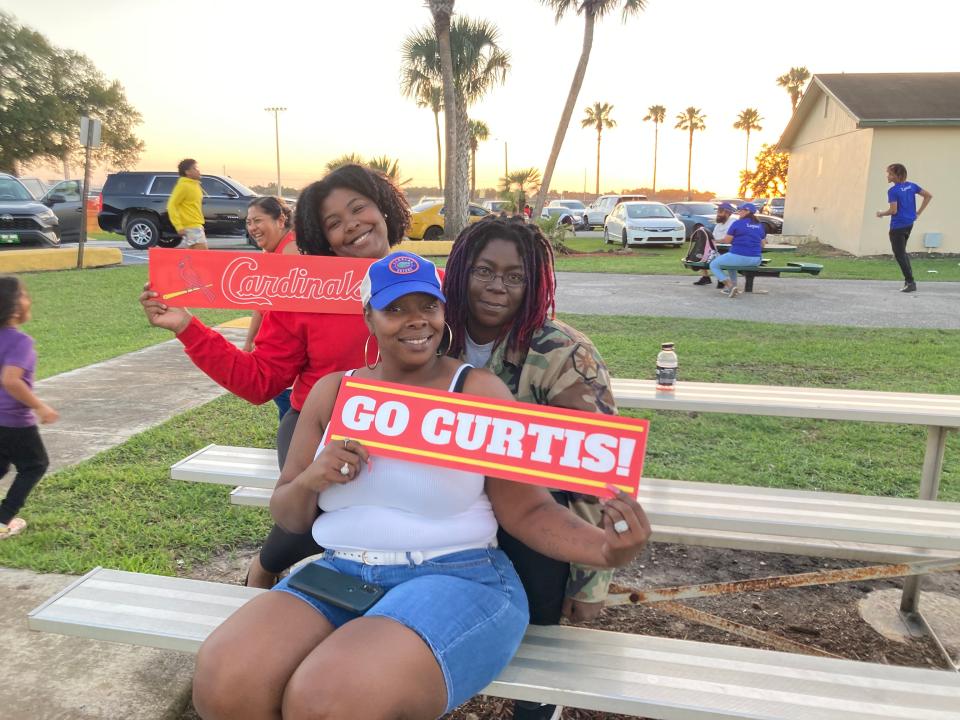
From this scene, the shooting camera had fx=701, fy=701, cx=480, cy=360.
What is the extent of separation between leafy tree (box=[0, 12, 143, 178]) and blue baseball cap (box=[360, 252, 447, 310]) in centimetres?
4150

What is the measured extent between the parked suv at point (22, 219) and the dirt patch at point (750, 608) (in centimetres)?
1399

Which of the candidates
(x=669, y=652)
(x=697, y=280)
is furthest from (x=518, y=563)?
(x=697, y=280)

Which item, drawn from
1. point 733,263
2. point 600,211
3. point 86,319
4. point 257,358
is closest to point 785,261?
point 733,263

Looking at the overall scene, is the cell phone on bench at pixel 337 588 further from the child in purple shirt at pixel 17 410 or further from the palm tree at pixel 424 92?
the palm tree at pixel 424 92

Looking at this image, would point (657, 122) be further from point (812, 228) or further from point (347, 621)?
point (347, 621)

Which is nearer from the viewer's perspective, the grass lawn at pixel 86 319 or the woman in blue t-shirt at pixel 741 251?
the grass lawn at pixel 86 319

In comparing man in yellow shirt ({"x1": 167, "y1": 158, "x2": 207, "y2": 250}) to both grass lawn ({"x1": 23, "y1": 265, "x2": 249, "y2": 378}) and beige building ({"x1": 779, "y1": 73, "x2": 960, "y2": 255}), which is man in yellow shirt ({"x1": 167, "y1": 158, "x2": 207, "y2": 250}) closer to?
grass lawn ({"x1": 23, "y1": 265, "x2": 249, "y2": 378})

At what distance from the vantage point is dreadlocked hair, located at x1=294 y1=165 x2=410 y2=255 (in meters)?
2.63

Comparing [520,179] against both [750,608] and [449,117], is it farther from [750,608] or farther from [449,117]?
[750,608]

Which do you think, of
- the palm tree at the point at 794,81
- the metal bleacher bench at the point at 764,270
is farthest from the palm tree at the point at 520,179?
the palm tree at the point at 794,81

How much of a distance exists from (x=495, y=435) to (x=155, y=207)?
710 inches

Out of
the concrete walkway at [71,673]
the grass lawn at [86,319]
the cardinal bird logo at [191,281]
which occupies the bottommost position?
the concrete walkway at [71,673]

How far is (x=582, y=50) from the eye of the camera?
21.2 meters

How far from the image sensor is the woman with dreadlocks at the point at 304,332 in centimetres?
253
